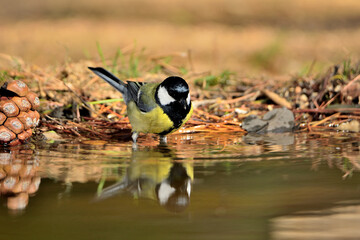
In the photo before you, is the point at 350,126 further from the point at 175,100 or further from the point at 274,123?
the point at 175,100

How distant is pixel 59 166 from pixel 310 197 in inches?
50.6

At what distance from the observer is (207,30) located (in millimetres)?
9273

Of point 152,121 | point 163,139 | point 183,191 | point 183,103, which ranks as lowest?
point 183,191

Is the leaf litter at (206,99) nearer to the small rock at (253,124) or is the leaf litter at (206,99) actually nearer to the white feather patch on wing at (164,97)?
the small rock at (253,124)

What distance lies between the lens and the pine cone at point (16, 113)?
3652mm

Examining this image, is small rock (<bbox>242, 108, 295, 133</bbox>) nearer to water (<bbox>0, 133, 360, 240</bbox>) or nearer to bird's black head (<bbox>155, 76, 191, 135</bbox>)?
water (<bbox>0, 133, 360, 240</bbox>)

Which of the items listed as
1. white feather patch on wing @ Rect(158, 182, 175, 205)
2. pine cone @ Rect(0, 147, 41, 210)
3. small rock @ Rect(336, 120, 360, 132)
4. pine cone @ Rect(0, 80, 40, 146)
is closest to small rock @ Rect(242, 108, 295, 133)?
small rock @ Rect(336, 120, 360, 132)

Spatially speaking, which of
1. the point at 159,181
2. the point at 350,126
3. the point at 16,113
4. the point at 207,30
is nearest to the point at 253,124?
the point at 350,126

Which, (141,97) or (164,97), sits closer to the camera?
(164,97)

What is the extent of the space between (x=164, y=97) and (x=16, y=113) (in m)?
0.91

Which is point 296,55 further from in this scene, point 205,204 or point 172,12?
point 205,204

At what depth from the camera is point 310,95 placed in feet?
16.3

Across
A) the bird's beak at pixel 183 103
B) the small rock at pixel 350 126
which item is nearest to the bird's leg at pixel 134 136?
the bird's beak at pixel 183 103

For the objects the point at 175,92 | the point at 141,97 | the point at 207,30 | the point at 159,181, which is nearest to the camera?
the point at 159,181
